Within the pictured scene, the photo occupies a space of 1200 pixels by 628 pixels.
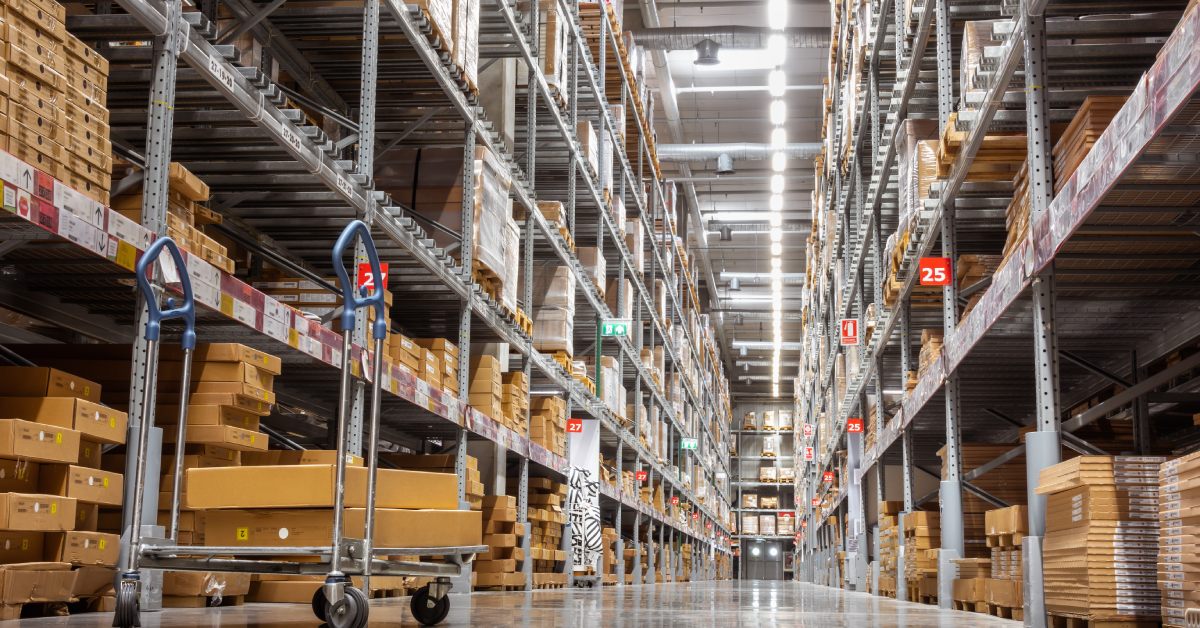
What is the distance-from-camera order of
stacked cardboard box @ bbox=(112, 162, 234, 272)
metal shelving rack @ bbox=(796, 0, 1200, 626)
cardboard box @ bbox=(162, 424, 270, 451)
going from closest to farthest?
metal shelving rack @ bbox=(796, 0, 1200, 626) < stacked cardboard box @ bbox=(112, 162, 234, 272) < cardboard box @ bbox=(162, 424, 270, 451)

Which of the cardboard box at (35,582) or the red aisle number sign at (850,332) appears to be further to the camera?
the red aisle number sign at (850,332)

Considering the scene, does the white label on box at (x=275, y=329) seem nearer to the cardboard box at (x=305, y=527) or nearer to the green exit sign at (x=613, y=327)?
the cardboard box at (x=305, y=527)

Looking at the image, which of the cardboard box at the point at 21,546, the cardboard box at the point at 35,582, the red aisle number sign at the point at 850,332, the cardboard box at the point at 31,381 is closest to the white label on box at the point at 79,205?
the cardboard box at the point at 31,381

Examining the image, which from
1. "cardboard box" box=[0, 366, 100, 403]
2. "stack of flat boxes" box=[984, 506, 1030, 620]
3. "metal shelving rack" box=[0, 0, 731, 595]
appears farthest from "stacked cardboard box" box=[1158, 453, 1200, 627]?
"cardboard box" box=[0, 366, 100, 403]

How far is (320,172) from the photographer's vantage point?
22.9 feet

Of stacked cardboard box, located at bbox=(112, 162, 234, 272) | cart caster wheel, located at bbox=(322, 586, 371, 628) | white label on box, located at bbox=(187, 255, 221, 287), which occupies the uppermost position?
stacked cardboard box, located at bbox=(112, 162, 234, 272)

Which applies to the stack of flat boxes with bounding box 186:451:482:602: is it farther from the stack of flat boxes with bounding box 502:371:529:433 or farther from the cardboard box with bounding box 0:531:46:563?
the stack of flat boxes with bounding box 502:371:529:433

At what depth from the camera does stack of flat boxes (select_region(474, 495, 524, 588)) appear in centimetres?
1130

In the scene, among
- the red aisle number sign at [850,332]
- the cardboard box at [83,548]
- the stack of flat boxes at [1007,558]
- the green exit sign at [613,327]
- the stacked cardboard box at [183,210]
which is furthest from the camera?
the red aisle number sign at [850,332]

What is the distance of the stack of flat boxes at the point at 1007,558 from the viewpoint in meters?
6.55

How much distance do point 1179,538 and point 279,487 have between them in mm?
3427

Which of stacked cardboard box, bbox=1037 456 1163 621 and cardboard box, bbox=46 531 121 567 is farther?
stacked cardboard box, bbox=1037 456 1163 621

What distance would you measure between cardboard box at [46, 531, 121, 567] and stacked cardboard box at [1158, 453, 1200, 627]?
4159 millimetres

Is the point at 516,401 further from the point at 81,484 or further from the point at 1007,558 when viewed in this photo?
the point at 81,484
